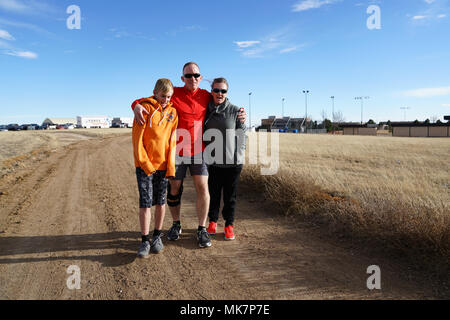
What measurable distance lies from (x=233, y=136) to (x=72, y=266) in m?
2.48

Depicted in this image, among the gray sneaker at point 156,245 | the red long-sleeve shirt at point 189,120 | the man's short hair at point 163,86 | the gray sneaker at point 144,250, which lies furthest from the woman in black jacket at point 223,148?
the gray sneaker at point 144,250

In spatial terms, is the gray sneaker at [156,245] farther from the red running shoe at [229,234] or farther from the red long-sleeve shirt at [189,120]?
the red long-sleeve shirt at [189,120]

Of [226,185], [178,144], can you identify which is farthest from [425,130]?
[178,144]

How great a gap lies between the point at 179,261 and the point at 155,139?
4.87 ft

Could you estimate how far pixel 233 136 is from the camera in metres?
4.04

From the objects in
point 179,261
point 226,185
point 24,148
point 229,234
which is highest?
point 24,148

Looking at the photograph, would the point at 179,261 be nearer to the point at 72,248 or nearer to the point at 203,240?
the point at 203,240

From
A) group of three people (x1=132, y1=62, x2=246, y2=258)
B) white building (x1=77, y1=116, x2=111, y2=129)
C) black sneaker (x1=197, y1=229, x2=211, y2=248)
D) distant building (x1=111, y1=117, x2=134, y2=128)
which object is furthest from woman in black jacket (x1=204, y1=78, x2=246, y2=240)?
white building (x1=77, y1=116, x2=111, y2=129)

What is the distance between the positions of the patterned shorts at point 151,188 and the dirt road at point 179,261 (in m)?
0.65

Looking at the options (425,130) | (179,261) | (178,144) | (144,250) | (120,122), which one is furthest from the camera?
(120,122)

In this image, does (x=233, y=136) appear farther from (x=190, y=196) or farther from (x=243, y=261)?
(x=190, y=196)

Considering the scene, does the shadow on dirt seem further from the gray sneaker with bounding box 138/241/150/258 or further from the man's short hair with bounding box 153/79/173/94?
the man's short hair with bounding box 153/79/173/94

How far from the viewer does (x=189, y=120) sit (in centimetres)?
383
